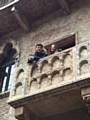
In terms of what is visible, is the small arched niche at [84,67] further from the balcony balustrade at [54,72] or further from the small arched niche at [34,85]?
the small arched niche at [34,85]

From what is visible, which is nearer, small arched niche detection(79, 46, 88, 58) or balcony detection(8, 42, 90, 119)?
balcony detection(8, 42, 90, 119)

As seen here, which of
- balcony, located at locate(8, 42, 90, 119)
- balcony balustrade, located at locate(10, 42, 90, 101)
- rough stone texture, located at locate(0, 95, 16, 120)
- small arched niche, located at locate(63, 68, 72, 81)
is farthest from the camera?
rough stone texture, located at locate(0, 95, 16, 120)

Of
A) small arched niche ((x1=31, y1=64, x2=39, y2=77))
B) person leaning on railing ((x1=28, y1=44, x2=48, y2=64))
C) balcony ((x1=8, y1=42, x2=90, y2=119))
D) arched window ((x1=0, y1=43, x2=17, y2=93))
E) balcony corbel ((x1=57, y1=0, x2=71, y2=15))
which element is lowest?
balcony ((x1=8, y1=42, x2=90, y2=119))

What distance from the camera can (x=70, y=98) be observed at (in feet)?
22.4

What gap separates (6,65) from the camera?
1035 cm

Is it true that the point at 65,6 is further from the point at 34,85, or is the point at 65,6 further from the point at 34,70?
the point at 34,85

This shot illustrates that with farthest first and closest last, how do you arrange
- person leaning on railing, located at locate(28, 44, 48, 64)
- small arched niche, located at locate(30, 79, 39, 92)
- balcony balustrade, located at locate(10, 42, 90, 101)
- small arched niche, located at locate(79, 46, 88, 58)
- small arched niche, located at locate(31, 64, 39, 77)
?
person leaning on railing, located at locate(28, 44, 48, 64) → small arched niche, located at locate(31, 64, 39, 77) → small arched niche, located at locate(30, 79, 39, 92) → small arched niche, located at locate(79, 46, 88, 58) → balcony balustrade, located at locate(10, 42, 90, 101)

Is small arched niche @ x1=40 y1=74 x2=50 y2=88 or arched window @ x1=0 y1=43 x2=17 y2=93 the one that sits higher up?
arched window @ x1=0 y1=43 x2=17 y2=93

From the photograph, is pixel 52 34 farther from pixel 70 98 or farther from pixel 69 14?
pixel 70 98

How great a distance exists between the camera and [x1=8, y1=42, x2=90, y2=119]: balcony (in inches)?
262

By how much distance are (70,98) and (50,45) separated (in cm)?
290

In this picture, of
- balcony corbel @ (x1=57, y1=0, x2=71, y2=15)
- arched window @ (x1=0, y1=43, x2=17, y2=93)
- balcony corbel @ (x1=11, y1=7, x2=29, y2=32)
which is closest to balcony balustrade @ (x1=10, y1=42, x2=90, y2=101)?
arched window @ (x1=0, y1=43, x2=17, y2=93)

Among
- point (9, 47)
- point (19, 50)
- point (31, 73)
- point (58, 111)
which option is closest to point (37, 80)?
point (31, 73)

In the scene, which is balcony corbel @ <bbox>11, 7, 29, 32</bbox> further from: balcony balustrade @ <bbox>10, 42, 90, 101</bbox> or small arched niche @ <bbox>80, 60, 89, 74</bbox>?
small arched niche @ <bbox>80, 60, 89, 74</bbox>
